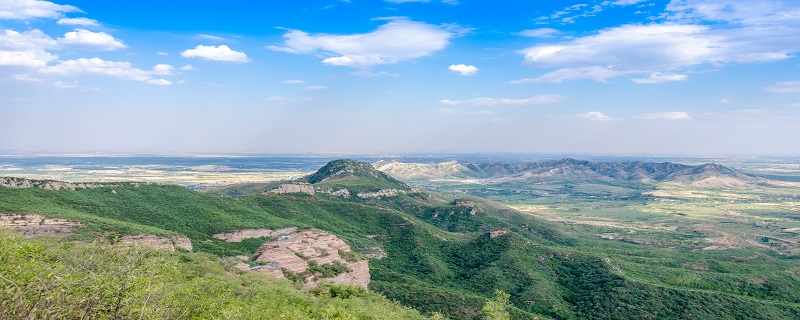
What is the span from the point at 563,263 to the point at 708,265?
151 ft

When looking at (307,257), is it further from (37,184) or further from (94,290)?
(37,184)

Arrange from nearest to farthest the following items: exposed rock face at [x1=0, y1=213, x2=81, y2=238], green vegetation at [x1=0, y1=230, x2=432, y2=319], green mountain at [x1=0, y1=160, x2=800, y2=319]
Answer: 1. green vegetation at [x1=0, y1=230, x2=432, y2=319]
2. exposed rock face at [x1=0, y1=213, x2=81, y2=238]
3. green mountain at [x1=0, y1=160, x2=800, y2=319]

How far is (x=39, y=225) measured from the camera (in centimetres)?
8200

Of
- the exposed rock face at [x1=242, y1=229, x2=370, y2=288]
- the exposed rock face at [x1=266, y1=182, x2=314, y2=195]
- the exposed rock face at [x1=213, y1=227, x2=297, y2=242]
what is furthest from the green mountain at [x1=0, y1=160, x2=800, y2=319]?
the exposed rock face at [x1=266, y1=182, x2=314, y2=195]

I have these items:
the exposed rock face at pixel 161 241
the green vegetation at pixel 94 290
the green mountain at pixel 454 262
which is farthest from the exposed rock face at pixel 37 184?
the green vegetation at pixel 94 290

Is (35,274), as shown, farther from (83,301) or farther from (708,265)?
(708,265)

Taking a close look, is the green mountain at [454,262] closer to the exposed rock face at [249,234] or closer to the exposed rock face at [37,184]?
the exposed rock face at [37,184]

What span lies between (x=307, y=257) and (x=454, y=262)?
47258mm

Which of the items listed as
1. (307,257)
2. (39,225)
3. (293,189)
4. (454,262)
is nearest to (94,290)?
(307,257)

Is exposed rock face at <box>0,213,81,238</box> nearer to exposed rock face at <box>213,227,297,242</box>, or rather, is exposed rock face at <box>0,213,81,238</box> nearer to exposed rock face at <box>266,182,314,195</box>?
exposed rock face at <box>213,227,297,242</box>

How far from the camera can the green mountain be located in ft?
285

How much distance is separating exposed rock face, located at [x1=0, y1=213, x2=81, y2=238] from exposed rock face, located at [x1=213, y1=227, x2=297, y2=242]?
103ft

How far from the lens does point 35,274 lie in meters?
23.6

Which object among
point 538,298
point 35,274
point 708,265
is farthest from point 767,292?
point 35,274
